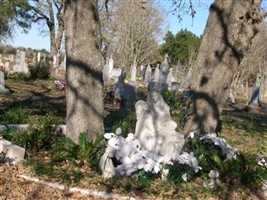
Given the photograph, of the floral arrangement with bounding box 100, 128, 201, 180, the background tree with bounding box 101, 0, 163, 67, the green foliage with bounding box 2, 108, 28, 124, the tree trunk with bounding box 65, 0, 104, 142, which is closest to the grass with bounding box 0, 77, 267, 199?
the floral arrangement with bounding box 100, 128, 201, 180

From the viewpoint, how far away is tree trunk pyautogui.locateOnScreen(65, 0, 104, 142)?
19.1 ft

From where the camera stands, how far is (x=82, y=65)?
5.87m

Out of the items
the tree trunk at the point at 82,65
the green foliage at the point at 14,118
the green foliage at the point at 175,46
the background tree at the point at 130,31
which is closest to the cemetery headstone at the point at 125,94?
the green foliage at the point at 14,118

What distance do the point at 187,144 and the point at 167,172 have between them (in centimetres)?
133

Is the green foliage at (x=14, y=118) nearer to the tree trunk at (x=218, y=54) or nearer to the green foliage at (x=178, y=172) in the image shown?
the tree trunk at (x=218, y=54)

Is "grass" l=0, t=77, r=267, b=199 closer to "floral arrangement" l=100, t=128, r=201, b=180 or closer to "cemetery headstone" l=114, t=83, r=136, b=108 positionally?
"floral arrangement" l=100, t=128, r=201, b=180

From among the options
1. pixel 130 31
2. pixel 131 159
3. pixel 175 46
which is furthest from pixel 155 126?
pixel 175 46

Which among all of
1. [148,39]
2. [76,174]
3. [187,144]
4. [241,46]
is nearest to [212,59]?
[241,46]

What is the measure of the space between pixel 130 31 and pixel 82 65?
37.7 m

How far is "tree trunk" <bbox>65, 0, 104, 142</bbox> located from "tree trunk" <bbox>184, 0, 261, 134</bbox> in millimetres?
2027

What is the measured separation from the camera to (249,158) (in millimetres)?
5523

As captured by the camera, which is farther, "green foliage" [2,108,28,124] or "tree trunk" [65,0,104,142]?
"green foliage" [2,108,28,124]

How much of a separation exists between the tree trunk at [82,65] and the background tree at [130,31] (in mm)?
34975

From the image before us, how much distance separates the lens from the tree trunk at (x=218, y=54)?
682cm
